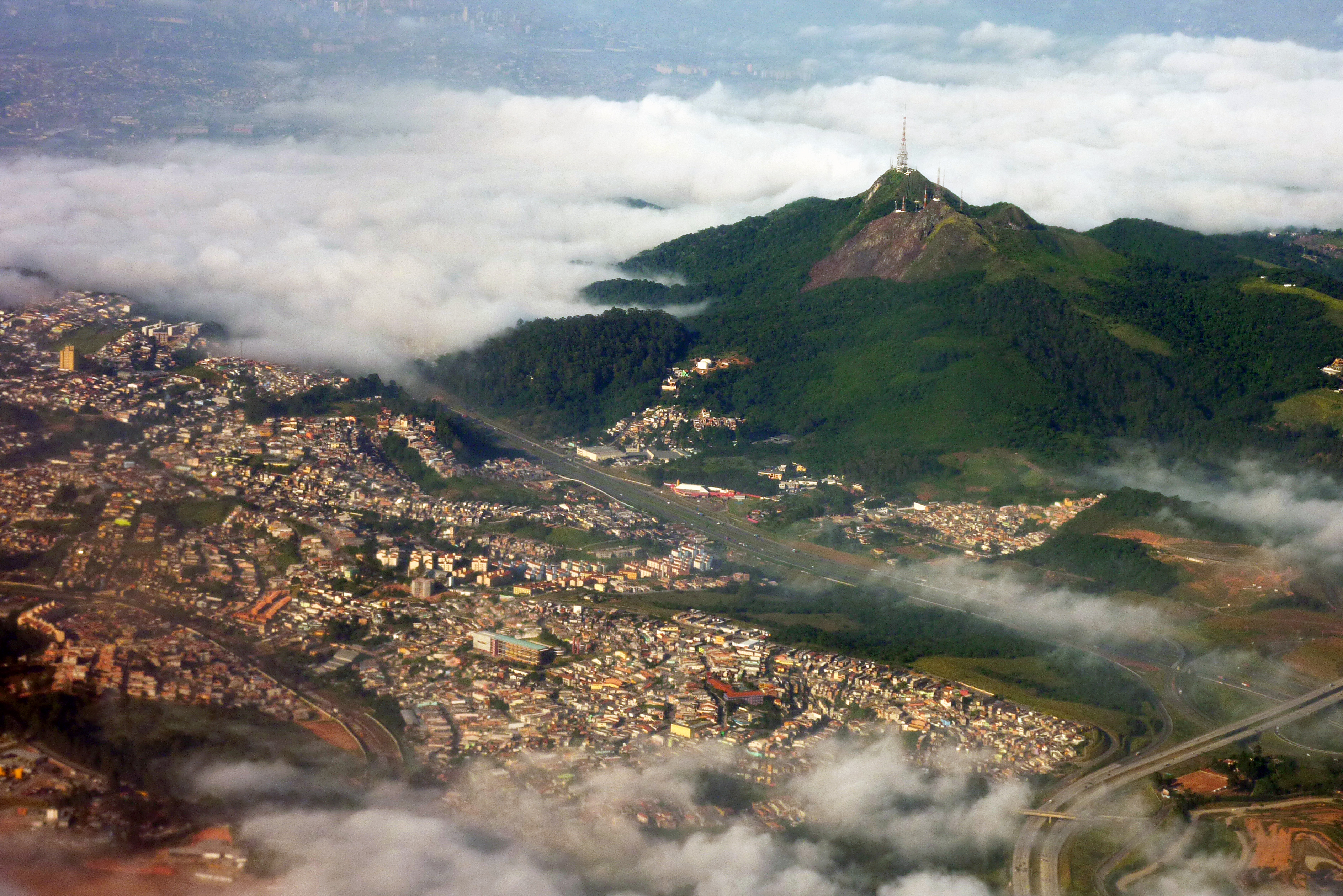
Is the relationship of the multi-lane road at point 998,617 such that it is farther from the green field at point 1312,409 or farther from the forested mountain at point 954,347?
the green field at point 1312,409

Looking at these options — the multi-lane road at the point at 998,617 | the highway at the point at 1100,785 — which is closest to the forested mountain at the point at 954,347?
the multi-lane road at the point at 998,617

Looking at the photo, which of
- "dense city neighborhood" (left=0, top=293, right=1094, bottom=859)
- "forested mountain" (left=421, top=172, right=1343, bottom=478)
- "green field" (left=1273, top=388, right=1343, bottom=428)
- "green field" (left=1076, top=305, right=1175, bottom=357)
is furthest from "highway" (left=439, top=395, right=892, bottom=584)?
"green field" (left=1076, top=305, right=1175, bottom=357)

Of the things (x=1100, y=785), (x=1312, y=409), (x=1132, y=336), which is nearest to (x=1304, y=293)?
(x=1132, y=336)

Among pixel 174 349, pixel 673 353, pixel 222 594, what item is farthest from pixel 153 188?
pixel 222 594

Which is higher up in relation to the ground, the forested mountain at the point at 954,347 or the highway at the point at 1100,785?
the forested mountain at the point at 954,347

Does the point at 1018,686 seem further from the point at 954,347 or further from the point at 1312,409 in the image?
the point at 1312,409

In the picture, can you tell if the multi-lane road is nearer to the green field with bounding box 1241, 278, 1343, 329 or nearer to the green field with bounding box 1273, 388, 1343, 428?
the green field with bounding box 1273, 388, 1343, 428

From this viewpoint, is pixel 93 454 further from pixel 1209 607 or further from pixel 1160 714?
pixel 1209 607
